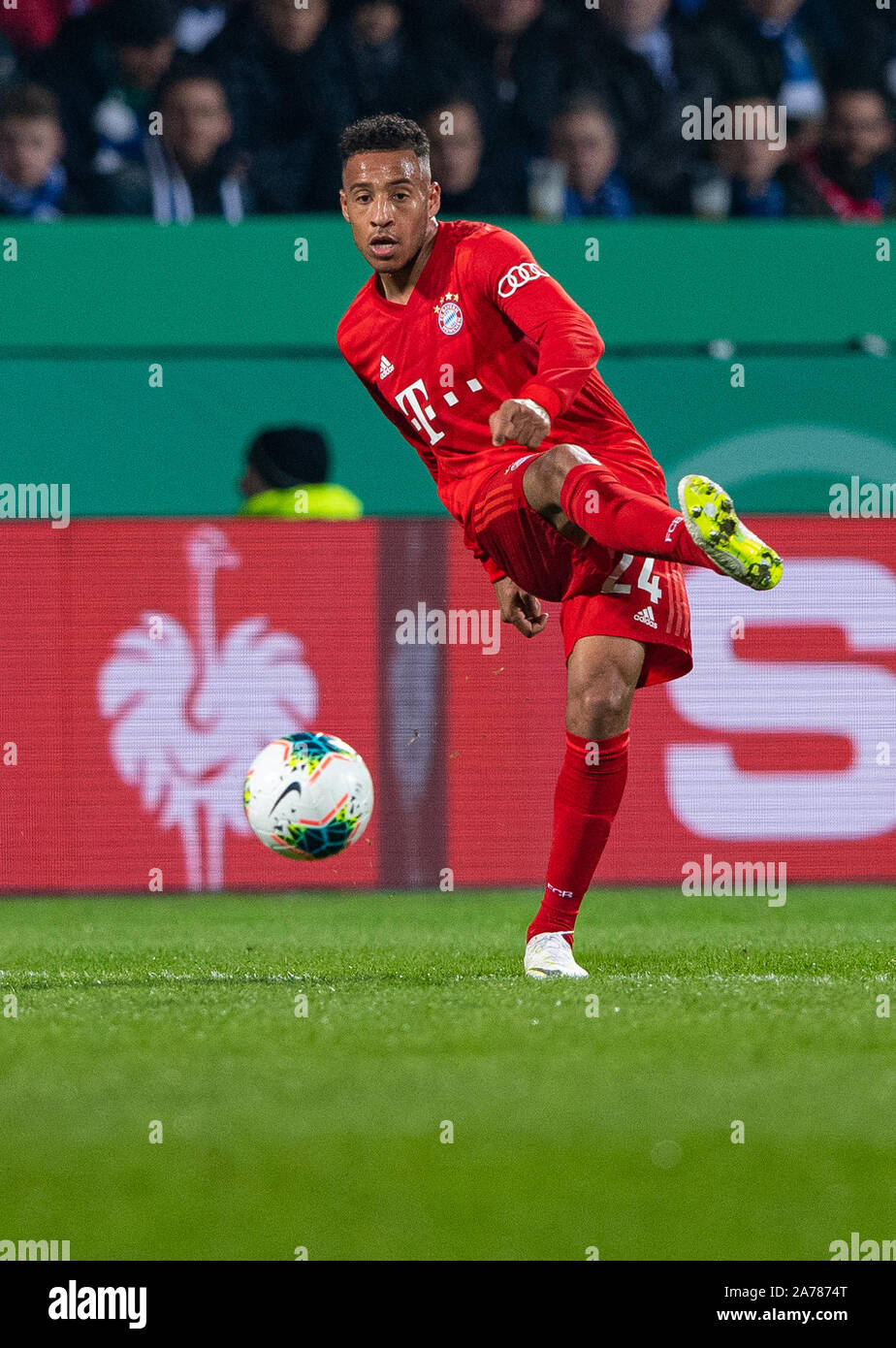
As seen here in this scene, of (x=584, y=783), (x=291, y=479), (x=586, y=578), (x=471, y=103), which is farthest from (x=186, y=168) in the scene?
(x=584, y=783)

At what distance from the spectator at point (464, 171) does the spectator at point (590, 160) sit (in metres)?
0.36

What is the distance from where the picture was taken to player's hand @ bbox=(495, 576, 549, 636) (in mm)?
5082

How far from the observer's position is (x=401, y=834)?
776 cm

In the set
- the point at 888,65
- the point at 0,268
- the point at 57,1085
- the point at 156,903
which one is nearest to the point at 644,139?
the point at 888,65

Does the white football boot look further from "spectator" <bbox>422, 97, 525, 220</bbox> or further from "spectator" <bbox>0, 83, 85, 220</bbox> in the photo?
"spectator" <bbox>0, 83, 85, 220</bbox>

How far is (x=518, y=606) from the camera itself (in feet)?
16.7

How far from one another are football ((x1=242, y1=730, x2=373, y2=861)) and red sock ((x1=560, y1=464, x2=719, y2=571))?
1.11 m

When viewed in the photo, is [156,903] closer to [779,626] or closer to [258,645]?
[258,645]

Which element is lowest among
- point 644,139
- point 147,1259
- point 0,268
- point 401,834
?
point 147,1259

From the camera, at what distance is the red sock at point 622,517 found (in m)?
4.34

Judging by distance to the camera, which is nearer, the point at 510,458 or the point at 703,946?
the point at 510,458

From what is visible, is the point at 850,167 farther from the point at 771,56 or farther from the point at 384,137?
the point at 384,137

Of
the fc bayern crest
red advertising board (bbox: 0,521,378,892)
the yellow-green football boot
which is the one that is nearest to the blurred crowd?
red advertising board (bbox: 0,521,378,892)

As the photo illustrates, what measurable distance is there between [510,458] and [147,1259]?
2.77m
